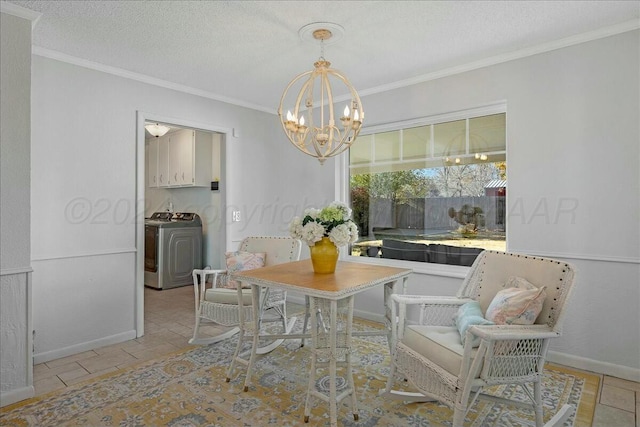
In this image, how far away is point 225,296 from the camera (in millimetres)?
3158

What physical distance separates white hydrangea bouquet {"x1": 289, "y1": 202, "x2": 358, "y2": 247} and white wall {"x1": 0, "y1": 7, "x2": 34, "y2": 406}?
176 centimetres

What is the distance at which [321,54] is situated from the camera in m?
3.14

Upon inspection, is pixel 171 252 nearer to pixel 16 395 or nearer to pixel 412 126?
pixel 16 395

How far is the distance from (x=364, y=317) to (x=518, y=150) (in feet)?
7.39

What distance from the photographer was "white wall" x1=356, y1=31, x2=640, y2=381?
2.66 meters

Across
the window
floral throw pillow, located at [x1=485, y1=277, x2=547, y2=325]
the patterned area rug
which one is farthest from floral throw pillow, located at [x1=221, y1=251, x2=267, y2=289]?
floral throw pillow, located at [x1=485, y1=277, x2=547, y2=325]

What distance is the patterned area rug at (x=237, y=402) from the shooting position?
2.16m

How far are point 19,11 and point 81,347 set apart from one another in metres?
2.55

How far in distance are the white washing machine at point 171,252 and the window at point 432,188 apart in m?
2.70

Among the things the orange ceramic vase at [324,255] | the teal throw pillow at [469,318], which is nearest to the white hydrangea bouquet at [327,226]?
the orange ceramic vase at [324,255]

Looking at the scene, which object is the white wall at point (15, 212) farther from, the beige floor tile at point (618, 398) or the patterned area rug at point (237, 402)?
the beige floor tile at point (618, 398)

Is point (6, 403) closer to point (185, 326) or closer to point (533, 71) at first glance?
point (185, 326)

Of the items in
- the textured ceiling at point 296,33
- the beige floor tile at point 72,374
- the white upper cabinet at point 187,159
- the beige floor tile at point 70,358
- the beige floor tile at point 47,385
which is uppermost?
the textured ceiling at point 296,33

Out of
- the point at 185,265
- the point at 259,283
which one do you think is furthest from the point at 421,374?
the point at 185,265
